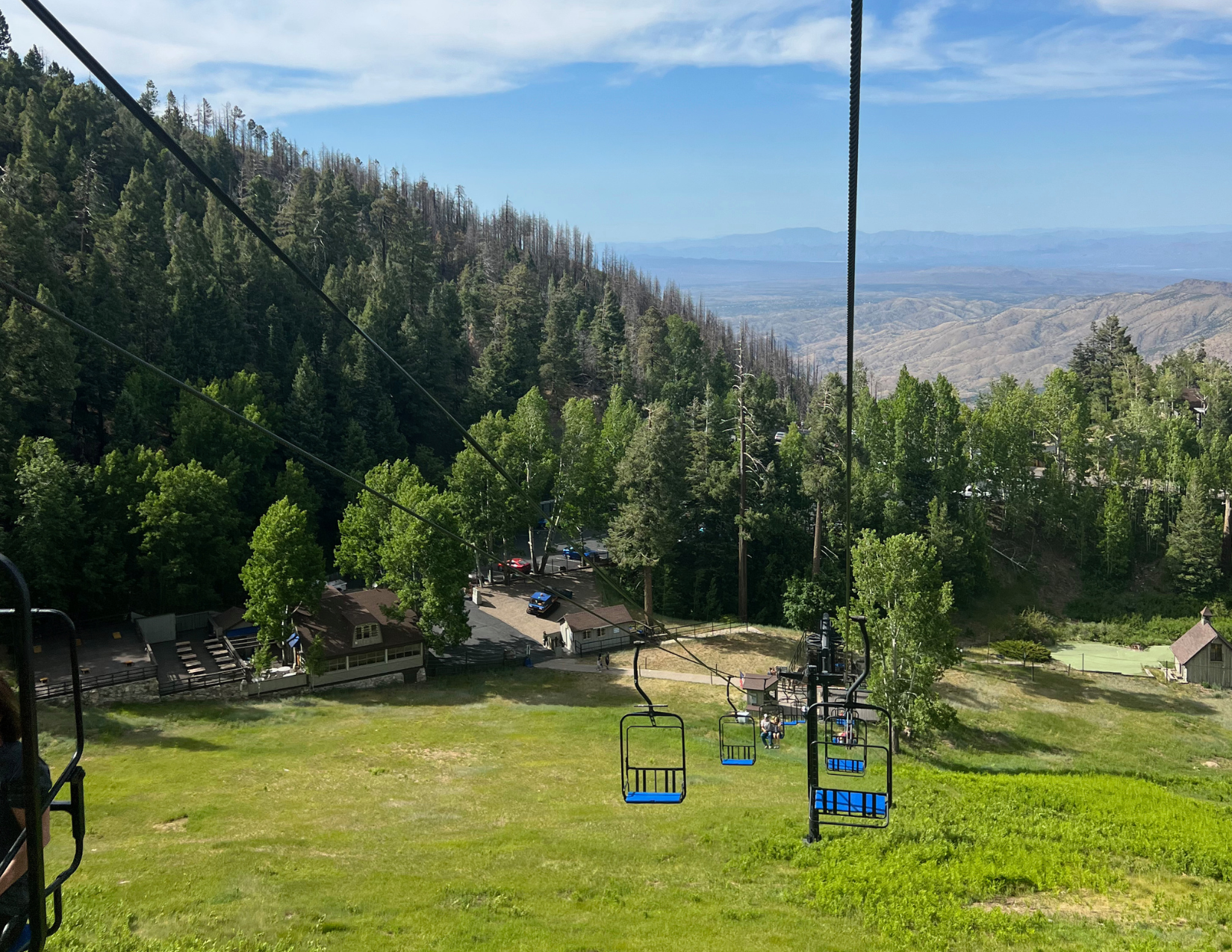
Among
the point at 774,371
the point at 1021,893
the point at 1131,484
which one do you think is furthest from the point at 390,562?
the point at 774,371

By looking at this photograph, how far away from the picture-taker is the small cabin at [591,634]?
46531mm

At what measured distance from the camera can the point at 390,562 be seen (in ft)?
140

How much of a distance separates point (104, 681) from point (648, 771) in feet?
88.8

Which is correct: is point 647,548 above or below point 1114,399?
below

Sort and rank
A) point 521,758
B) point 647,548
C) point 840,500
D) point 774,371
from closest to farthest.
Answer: point 521,758 → point 647,548 → point 840,500 → point 774,371

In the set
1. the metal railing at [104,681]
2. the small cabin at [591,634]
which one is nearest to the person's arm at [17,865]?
the metal railing at [104,681]

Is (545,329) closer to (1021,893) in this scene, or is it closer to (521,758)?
(521,758)

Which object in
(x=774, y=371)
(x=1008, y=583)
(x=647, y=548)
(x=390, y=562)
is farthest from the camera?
(x=774, y=371)

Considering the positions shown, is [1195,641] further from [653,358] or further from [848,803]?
[653,358]

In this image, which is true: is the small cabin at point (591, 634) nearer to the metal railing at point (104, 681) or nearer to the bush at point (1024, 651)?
the metal railing at point (104, 681)

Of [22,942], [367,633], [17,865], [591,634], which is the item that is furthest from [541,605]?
[17,865]

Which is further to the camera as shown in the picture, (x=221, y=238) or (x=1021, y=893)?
(x=221, y=238)

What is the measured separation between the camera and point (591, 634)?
47.2 meters

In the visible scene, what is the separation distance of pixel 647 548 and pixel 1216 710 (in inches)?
1205
